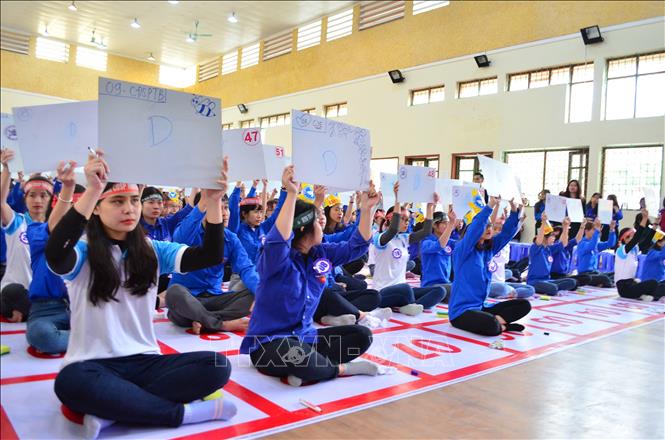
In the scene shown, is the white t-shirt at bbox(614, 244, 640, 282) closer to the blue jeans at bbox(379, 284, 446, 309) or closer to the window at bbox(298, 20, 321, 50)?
the blue jeans at bbox(379, 284, 446, 309)

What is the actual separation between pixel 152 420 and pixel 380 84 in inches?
549

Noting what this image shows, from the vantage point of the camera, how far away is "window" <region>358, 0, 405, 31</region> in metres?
14.7

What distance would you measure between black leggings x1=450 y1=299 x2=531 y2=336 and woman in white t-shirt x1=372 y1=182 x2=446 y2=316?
24.4 inches

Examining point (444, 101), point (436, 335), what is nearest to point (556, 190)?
point (444, 101)

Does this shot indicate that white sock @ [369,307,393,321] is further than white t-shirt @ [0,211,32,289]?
Yes

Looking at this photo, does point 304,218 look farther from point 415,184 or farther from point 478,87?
point 478,87

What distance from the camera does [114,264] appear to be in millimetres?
1717

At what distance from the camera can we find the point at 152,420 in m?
1.92

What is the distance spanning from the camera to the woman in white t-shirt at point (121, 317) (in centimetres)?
155

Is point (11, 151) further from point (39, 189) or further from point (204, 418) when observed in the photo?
point (204, 418)

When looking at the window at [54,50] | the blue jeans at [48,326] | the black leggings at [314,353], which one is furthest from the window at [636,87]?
the window at [54,50]

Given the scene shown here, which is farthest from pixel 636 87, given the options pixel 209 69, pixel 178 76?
pixel 178 76

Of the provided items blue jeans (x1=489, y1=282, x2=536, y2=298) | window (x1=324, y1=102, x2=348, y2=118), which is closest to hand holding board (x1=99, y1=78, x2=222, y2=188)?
blue jeans (x1=489, y1=282, x2=536, y2=298)

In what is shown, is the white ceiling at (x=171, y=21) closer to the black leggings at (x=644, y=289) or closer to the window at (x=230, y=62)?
the window at (x=230, y=62)
